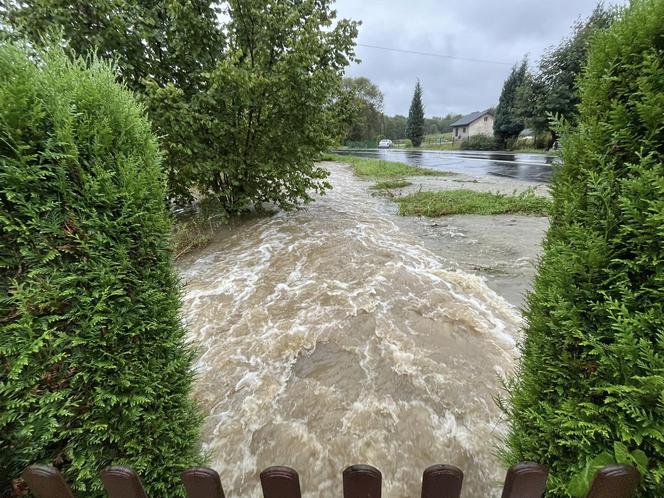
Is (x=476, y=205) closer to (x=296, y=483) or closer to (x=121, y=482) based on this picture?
(x=296, y=483)

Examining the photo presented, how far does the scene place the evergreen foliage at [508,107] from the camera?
34.6 m

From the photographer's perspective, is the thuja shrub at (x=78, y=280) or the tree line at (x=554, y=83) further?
the tree line at (x=554, y=83)

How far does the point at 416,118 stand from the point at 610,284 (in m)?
60.2

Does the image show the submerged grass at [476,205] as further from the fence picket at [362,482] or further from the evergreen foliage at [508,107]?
the evergreen foliage at [508,107]

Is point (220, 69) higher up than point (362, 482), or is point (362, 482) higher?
point (220, 69)

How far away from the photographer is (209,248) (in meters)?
6.05

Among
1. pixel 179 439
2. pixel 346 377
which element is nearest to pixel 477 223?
pixel 346 377

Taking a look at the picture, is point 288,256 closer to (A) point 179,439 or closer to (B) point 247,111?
(B) point 247,111

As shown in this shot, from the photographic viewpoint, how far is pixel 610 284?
43.3 inches

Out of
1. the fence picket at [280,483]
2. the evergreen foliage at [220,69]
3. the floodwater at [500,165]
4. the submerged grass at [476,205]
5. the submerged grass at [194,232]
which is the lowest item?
the submerged grass at [194,232]

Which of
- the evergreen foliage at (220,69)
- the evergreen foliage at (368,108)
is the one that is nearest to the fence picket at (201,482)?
the evergreen foliage at (220,69)

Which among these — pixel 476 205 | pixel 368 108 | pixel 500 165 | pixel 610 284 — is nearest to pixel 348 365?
pixel 610 284

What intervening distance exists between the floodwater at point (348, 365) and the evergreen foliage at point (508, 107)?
125 feet

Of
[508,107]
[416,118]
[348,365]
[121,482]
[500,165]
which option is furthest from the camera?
[416,118]
